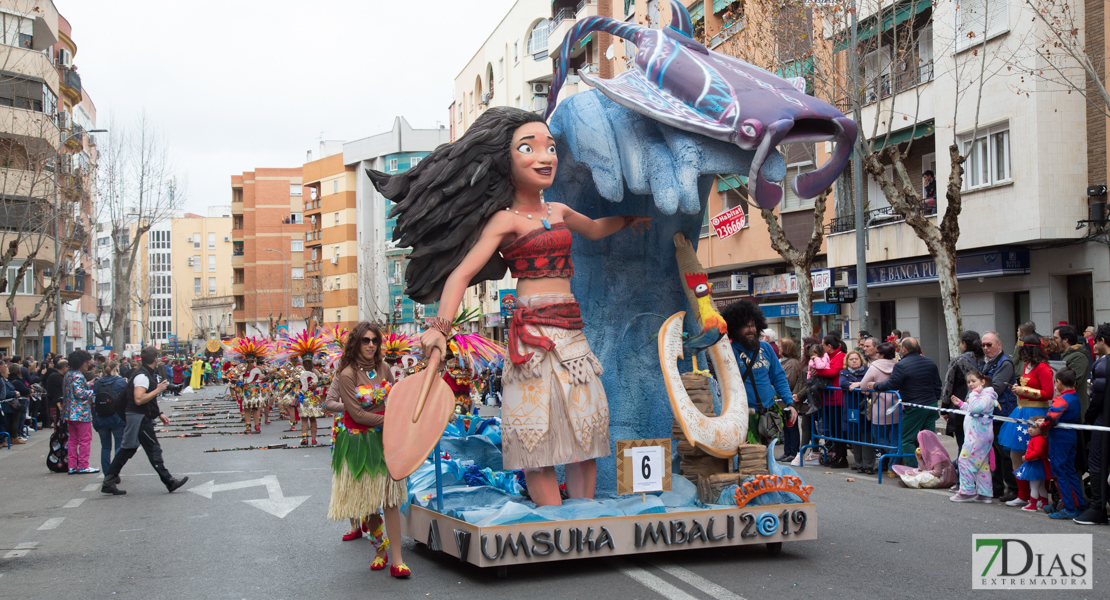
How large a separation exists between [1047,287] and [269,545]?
52.4ft

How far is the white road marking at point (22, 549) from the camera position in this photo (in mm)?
8023

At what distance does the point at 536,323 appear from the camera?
6.61m

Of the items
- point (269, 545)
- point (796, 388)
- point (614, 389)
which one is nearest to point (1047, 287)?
point (796, 388)

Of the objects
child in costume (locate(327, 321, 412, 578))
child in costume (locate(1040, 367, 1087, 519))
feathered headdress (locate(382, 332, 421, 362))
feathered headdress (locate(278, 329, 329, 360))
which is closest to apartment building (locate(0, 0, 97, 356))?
feathered headdress (locate(278, 329, 329, 360))

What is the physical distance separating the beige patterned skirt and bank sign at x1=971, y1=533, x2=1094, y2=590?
2460 millimetres

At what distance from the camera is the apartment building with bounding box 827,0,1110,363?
18062 millimetres

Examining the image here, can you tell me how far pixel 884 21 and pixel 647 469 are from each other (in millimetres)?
16632

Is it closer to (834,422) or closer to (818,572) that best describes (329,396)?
(818,572)

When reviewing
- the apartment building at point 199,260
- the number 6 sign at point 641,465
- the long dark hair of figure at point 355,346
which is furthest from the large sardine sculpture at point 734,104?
the apartment building at point 199,260

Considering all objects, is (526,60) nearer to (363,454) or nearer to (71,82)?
(71,82)

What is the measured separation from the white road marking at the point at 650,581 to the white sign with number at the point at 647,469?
474mm

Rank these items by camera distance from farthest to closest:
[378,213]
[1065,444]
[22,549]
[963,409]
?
[378,213] < [963,409] < [1065,444] < [22,549]

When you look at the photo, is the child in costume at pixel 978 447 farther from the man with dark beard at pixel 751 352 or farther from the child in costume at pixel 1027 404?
the man with dark beard at pixel 751 352

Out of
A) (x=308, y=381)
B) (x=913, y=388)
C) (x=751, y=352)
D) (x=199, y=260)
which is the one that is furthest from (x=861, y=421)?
(x=199, y=260)
